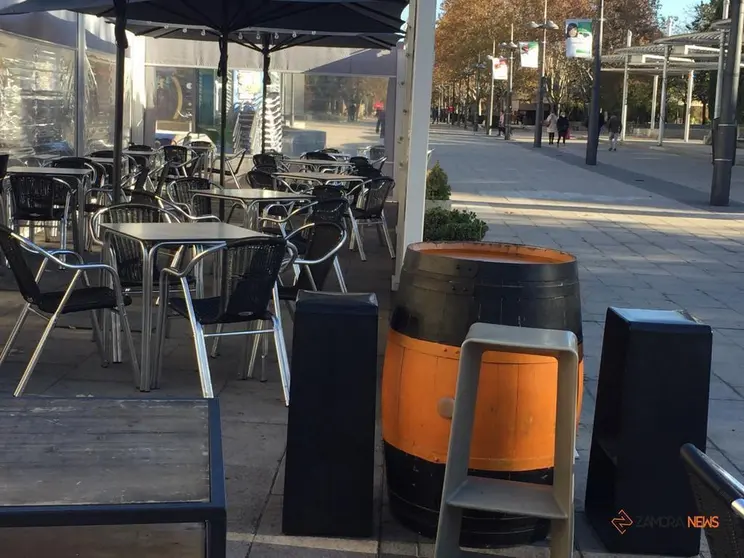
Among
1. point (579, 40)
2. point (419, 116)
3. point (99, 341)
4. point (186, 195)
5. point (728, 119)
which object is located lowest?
point (99, 341)

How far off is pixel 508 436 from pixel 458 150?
3359 cm

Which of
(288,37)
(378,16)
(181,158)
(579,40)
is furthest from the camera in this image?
(579,40)

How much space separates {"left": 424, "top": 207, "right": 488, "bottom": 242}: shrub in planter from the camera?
26.5ft

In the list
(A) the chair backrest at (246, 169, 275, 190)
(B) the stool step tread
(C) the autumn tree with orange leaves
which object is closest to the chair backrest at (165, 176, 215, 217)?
(A) the chair backrest at (246, 169, 275, 190)

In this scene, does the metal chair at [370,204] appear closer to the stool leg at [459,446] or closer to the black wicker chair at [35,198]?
the black wicker chair at [35,198]

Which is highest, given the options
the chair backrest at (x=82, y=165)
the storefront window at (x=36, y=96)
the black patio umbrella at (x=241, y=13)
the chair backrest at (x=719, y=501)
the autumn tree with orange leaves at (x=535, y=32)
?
the autumn tree with orange leaves at (x=535, y=32)

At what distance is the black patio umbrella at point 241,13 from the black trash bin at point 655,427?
4727mm

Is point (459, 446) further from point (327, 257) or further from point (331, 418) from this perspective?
point (327, 257)

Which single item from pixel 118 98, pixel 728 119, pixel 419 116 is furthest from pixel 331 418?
pixel 728 119

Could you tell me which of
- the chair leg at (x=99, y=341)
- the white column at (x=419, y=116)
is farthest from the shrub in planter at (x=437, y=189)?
the chair leg at (x=99, y=341)

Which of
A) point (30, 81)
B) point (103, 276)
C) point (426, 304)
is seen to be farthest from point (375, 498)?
point (30, 81)

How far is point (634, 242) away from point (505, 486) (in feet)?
31.0

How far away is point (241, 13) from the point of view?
29.8 feet

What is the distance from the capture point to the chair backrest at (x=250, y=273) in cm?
487
